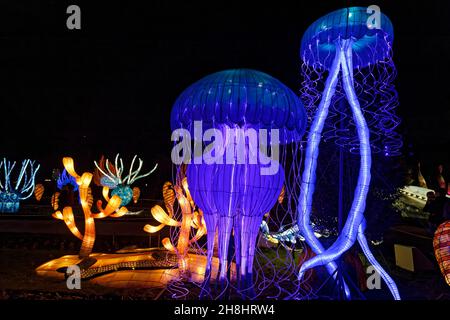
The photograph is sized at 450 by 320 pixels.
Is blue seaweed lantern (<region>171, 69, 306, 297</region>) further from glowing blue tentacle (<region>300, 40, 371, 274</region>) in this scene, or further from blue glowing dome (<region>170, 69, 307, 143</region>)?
glowing blue tentacle (<region>300, 40, 371, 274</region>)

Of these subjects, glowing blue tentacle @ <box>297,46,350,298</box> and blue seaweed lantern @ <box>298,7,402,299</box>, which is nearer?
blue seaweed lantern @ <box>298,7,402,299</box>

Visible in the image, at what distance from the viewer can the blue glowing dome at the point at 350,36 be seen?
13.3ft

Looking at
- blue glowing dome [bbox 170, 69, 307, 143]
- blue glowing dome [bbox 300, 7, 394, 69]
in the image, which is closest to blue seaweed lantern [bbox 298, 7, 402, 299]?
blue glowing dome [bbox 300, 7, 394, 69]

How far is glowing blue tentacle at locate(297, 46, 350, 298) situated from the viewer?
4.14 m

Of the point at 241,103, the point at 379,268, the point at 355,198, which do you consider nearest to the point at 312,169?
the point at 355,198

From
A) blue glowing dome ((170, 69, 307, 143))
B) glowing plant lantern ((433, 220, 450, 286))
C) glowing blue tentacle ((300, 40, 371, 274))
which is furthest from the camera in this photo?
glowing plant lantern ((433, 220, 450, 286))

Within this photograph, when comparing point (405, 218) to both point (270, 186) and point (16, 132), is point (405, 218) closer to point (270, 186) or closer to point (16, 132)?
point (270, 186)

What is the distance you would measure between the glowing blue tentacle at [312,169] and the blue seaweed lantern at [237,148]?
0.27 m

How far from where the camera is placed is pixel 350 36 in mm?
4160

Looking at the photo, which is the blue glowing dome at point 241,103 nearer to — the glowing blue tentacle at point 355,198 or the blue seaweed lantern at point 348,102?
the blue seaweed lantern at point 348,102

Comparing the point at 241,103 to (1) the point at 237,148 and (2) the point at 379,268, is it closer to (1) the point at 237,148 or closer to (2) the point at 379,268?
(1) the point at 237,148

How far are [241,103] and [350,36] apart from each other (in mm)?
1507

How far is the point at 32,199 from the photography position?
18.9m
